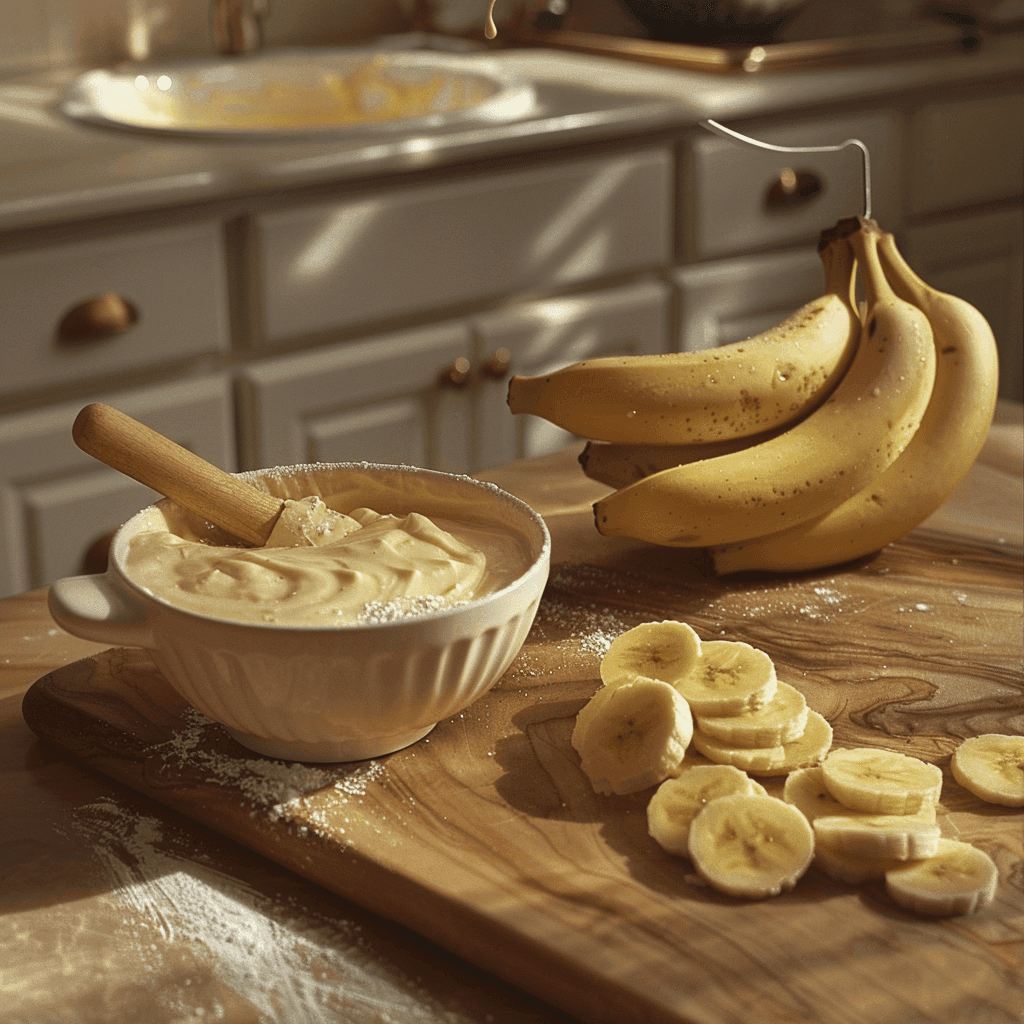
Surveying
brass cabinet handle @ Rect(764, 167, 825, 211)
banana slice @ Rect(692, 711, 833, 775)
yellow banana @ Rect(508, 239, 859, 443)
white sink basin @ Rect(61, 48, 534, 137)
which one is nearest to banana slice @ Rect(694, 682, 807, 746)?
banana slice @ Rect(692, 711, 833, 775)

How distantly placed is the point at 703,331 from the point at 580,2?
80 centimetres

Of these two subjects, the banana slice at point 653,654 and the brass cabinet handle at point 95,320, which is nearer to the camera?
the banana slice at point 653,654

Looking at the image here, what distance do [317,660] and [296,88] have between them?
1744 millimetres

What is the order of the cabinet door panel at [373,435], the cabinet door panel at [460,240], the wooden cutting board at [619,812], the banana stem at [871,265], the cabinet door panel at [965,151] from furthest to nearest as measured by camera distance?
the cabinet door panel at [965,151] → the cabinet door panel at [373,435] → the cabinet door panel at [460,240] → the banana stem at [871,265] → the wooden cutting board at [619,812]

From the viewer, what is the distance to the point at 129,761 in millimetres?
666

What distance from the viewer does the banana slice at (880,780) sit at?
0.59m

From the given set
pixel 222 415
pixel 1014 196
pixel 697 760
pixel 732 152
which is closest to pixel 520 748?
A: pixel 697 760

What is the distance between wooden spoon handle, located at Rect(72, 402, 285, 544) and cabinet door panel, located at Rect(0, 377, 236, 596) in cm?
93

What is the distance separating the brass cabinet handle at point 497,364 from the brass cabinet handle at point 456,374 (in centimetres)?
3

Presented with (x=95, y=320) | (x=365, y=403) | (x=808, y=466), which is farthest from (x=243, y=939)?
(x=365, y=403)

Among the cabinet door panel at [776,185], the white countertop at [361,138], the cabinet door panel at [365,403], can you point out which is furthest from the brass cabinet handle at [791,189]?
the cabinet door panel at [365,403]

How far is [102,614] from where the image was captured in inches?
24.3

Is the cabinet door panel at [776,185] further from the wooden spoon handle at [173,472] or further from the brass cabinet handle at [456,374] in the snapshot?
the wooden spoon handle at [173,472]

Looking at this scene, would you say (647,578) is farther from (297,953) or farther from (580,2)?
(580,2)
